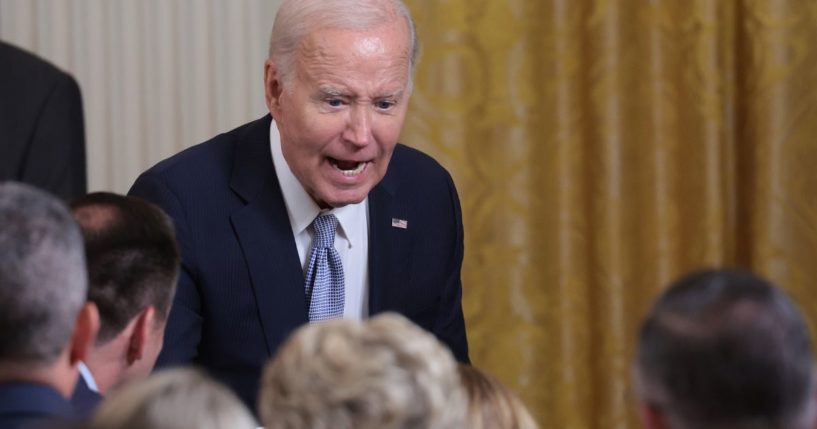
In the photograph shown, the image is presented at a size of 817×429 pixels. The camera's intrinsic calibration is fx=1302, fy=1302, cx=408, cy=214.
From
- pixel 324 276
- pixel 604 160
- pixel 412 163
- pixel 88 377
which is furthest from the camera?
pixel 604 160

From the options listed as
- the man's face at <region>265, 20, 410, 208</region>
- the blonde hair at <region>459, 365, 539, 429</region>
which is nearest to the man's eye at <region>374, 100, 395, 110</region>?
the man's face at <region>265, 20, 410, 208</region>

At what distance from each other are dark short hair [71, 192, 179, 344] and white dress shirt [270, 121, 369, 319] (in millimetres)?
598

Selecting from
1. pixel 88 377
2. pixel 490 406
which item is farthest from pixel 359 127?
pixel 490 406

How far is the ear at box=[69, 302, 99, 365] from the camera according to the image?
146cm

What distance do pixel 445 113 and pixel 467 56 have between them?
168 millimetres

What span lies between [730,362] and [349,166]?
1.30m

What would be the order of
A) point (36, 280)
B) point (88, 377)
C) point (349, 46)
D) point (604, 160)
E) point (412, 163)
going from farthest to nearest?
1. point (604, 160)
2. point (412, 163)
3. point (349, 46)
4. point (88, 377)
5. point (36, 280)

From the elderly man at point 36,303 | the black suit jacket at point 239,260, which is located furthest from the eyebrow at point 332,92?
the elderly man at point 36,303

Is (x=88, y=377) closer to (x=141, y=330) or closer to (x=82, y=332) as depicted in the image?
(x=141, y=330)

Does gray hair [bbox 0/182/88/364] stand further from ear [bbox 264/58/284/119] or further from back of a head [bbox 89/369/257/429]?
ear [bbox 264/58/284/119]

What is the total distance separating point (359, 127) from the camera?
2359 millimetres

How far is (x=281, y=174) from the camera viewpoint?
2502 mm

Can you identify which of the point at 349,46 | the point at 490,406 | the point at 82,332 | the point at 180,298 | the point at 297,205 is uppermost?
the point at 349,46

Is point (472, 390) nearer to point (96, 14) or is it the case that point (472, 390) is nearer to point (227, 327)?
point (227, 327)
